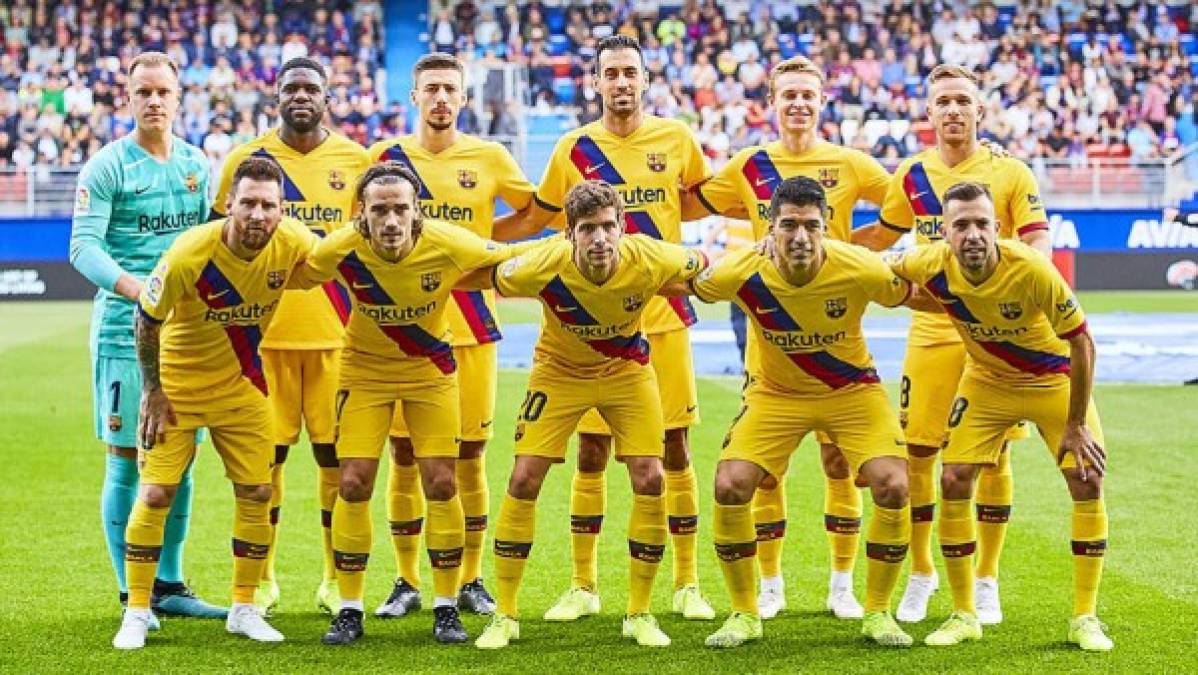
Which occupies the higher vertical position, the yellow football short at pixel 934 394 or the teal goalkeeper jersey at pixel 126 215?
the teal goalkeeper jersey at pixel 126 215

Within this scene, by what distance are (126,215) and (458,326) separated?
62.3 inches

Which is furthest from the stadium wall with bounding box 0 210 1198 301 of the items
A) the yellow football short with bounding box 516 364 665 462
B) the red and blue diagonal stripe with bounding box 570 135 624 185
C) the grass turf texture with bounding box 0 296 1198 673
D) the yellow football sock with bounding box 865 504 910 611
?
the yellow football short with bounding box 516 364 665 462

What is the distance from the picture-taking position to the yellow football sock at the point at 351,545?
6996mm

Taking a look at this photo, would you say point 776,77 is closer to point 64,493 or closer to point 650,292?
point 650,292

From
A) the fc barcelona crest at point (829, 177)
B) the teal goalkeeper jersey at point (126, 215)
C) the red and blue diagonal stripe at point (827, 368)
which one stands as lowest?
the red and blue diagonal stripe at point (827, 368)

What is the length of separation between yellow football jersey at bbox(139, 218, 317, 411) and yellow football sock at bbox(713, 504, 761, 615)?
2070 millimetres

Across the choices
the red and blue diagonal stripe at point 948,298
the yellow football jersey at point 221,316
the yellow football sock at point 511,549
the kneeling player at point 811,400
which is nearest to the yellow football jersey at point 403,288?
the yellow football jersey at point 221,316

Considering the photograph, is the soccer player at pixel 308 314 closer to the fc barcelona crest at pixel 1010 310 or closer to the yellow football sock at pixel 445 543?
the yellow football sock at pixel 445 543

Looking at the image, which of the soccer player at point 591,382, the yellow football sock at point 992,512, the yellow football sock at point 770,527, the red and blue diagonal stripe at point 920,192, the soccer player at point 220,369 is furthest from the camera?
the yellow football sock at point 770,527

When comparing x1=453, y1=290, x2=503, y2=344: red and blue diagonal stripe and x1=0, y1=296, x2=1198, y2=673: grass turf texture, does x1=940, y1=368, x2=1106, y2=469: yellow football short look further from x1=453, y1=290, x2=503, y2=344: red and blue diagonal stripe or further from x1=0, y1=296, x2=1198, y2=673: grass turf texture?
x1=453, y1=290, x2=503, y2=344: red and blue diagonal stripe

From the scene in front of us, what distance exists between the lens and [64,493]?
10664 millimetres

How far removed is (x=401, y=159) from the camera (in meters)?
7.77

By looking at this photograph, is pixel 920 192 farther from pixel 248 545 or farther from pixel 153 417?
pixel 153 417

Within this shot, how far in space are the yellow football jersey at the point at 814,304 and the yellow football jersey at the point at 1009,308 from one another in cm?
16
